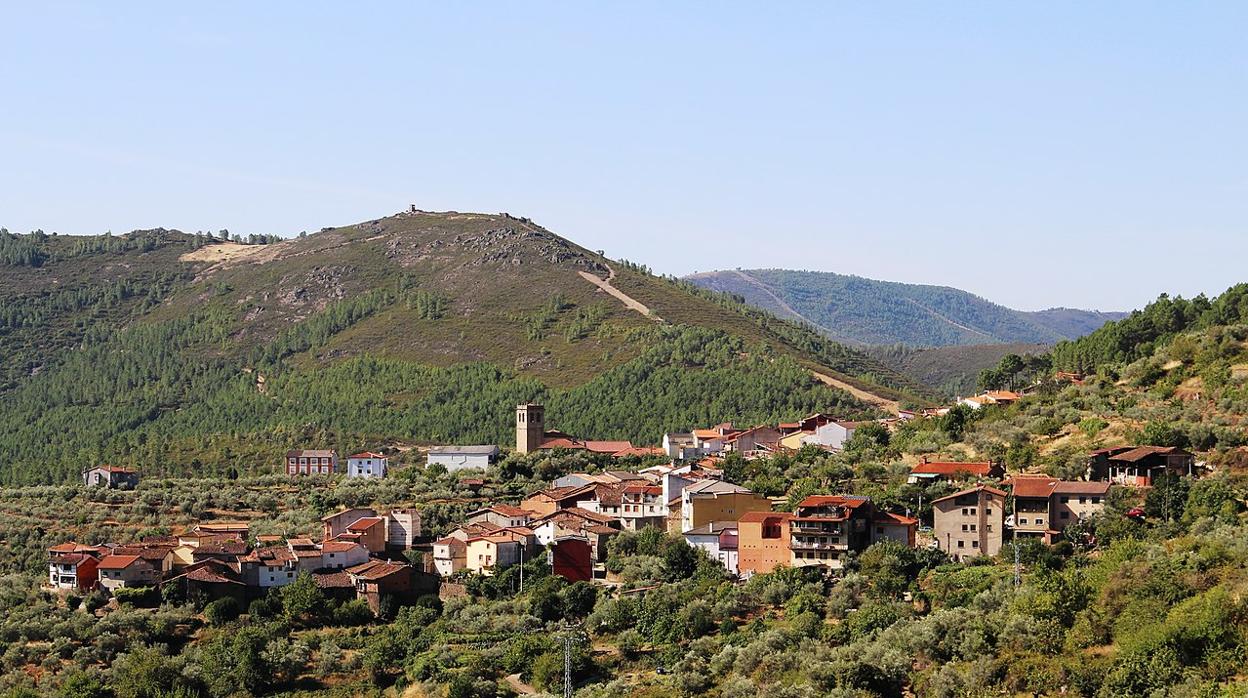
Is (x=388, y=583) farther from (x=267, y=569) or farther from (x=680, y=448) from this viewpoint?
(x=680, y=448)

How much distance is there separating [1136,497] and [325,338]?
4160 inches

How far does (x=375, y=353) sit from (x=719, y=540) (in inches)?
3346

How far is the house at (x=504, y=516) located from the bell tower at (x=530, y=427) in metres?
24.6

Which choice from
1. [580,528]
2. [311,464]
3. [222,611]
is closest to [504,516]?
[580,528]

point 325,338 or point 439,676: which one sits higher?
point 325,338

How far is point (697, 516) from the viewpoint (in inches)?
2613

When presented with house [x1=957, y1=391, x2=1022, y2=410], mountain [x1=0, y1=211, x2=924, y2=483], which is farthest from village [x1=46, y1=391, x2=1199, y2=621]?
mountain [x1=0, y1=211, x2=924, y2=483]

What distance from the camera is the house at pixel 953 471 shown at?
65562mm

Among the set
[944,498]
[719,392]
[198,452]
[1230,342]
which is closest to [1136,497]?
[944,498]

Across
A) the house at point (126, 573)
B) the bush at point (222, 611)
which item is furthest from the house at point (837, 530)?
the house at point (126, 573)

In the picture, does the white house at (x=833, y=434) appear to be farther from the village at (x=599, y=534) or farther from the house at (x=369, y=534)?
the house at (x=369, y=534)

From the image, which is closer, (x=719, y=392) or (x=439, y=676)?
(x=439, y=676)

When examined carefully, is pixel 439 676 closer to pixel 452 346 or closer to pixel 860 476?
pixel 860 476

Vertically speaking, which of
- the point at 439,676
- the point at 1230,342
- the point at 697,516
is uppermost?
the point at 1230,342
